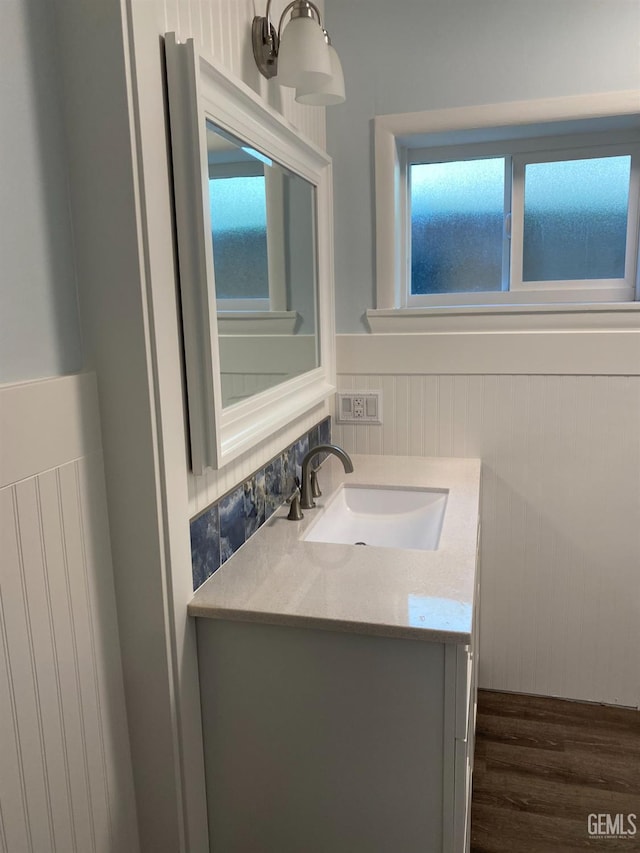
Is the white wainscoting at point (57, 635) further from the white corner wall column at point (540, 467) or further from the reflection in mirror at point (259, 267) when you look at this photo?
the white corner wall column at point (540, 467)

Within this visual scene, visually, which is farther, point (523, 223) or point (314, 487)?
point (523, 223)

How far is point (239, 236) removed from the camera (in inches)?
54.1

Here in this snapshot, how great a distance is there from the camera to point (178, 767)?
3.84 ft

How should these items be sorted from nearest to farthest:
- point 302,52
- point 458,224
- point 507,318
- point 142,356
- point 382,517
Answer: point 142,356
point 302,52
point 382,517
point 507,318
point 458,224

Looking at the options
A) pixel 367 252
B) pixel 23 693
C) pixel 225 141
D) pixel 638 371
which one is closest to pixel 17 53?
pixel 225 141

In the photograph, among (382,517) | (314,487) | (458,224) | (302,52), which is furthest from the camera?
(458,224)

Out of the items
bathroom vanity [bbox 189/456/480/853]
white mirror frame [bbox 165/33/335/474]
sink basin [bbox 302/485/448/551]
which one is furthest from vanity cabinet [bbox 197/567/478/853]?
sink basin [bbox 302/485/448/551]

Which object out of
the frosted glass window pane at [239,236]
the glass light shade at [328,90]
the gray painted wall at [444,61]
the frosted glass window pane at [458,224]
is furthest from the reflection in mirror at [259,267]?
the frosted glass window pane at [458,224]

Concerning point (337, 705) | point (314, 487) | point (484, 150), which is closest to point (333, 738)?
point (337, 705)

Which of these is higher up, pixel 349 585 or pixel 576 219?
pixel 576 219

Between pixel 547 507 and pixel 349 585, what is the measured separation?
1.08 metres

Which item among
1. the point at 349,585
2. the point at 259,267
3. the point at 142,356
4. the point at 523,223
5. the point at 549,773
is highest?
the point at 523,223

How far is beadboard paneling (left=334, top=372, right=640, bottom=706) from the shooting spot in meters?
2.03

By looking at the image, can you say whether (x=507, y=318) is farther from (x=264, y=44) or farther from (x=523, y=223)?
(x=264, y=44)
